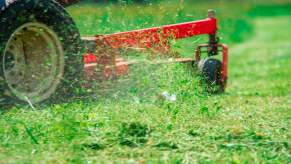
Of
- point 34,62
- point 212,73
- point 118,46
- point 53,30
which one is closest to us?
point 53,30

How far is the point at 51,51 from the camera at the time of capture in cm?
629

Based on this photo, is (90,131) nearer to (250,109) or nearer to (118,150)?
(118,150)

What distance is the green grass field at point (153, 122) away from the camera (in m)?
4.62

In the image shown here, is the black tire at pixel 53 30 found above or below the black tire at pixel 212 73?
above

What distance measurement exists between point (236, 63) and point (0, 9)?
7.46 meters

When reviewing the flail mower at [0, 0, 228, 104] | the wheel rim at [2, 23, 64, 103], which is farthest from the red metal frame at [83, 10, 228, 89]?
the wheel rim at [2, 23, 64, 103]

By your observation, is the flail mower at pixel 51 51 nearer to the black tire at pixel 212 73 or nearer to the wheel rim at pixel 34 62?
the wheel rim at pixel 34 62

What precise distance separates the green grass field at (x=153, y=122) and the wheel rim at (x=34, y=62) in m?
0.29

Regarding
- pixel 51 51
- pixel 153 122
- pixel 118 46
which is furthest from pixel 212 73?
pixel 153 122

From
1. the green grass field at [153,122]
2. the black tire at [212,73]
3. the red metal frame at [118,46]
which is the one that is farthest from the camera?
the black tire at [212,73]

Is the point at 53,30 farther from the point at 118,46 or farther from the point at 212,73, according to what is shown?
the point at 212,73

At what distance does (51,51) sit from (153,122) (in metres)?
1.43

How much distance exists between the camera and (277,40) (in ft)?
62.5

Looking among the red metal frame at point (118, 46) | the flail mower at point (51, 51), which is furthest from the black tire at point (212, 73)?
the flail mower at point (51, 51)
